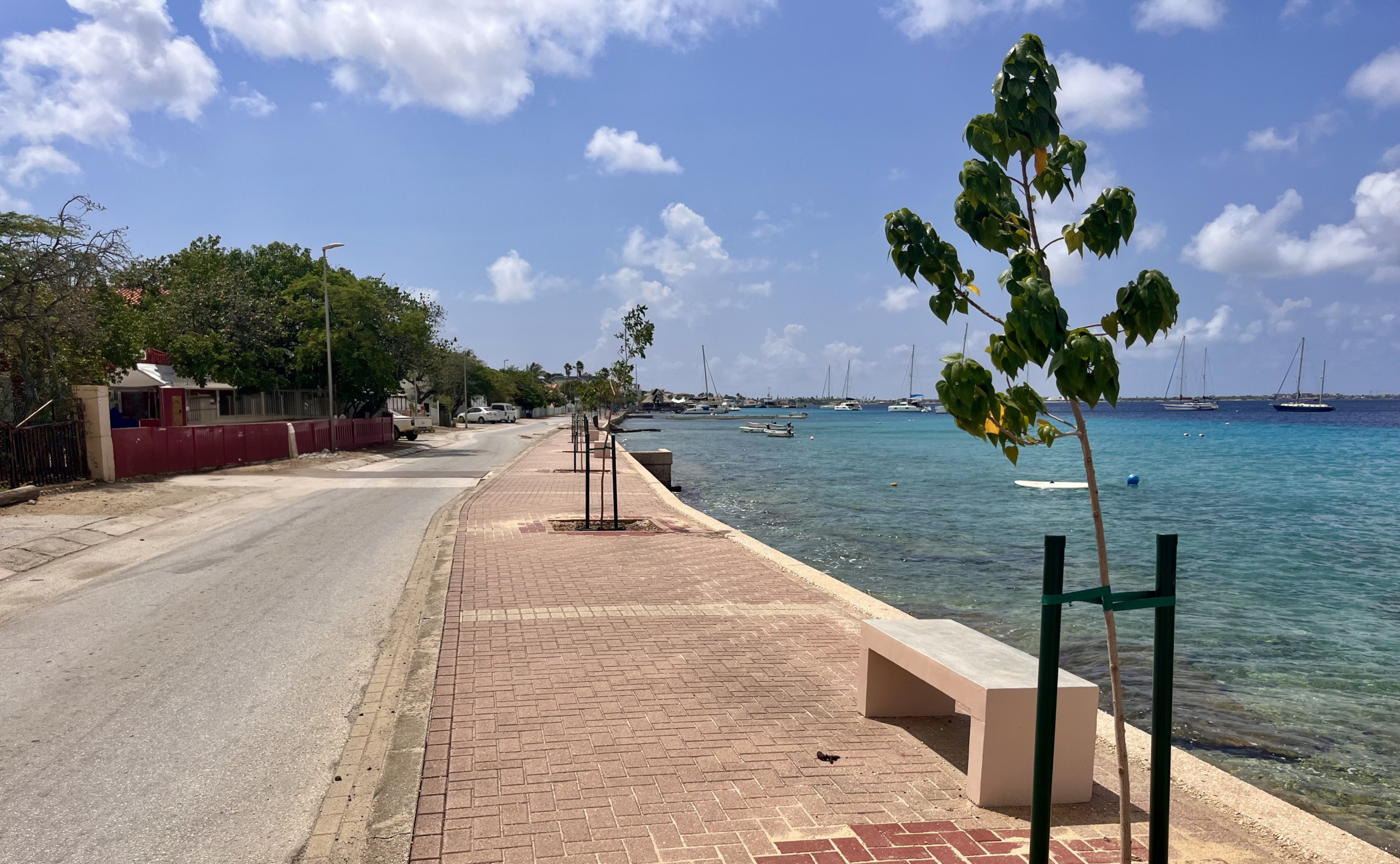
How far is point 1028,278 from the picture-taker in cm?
288

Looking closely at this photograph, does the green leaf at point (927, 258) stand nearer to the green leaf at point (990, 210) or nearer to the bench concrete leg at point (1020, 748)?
the green leaf at point (990, 210)

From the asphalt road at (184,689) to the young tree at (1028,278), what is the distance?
3.66m

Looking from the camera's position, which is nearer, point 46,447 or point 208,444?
point 46,447

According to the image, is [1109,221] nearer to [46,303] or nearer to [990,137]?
[990,137]

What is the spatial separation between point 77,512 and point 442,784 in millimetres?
14438

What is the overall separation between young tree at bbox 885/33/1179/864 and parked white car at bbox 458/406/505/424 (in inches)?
2935

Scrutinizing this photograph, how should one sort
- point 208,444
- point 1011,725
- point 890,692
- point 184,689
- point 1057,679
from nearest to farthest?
point 1057,679
point 1011,725
point 890,692
point 184,689
point 208,444

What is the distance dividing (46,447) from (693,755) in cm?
1903

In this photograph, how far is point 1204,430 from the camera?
10825 centimetres

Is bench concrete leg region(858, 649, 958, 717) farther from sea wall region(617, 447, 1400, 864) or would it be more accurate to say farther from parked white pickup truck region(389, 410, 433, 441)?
parked white pickup truck region(389, 410, 433, 441)

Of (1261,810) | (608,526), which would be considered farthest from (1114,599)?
(608,526)

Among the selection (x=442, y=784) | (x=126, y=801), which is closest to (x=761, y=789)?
(x=442, y=784)

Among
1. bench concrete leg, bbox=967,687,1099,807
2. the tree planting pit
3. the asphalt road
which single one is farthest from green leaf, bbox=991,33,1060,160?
the tree planting pit

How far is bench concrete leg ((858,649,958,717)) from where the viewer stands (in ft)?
19.0
